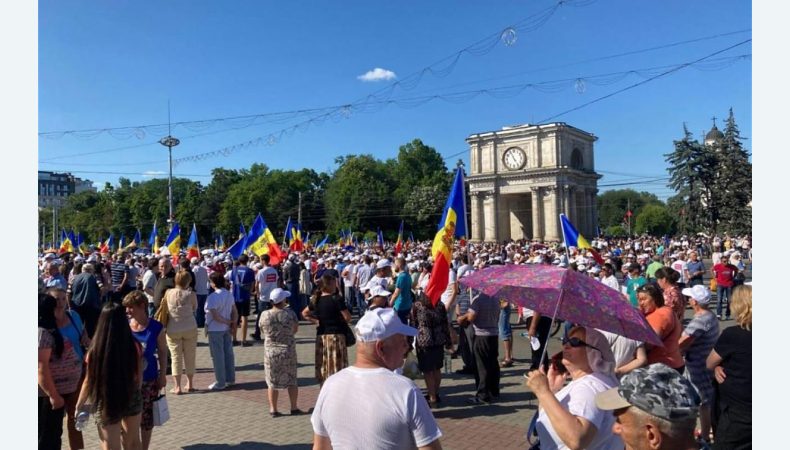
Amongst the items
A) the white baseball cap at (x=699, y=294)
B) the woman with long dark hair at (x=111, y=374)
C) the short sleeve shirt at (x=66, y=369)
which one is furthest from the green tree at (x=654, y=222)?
the woman with long dark hair at (x=111, y=374)

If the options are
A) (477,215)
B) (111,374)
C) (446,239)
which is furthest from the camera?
(477,215)

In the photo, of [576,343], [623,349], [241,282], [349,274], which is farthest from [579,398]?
[349,274]

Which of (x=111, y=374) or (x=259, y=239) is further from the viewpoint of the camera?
(x=259, y=239)

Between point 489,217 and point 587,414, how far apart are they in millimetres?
65647

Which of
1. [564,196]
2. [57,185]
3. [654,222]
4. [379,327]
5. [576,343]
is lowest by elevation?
[576,343]

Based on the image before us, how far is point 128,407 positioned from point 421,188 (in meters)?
70.1

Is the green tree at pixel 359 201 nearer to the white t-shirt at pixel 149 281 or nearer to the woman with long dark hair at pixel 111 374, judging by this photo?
the white t-shirt at pixel 149 281

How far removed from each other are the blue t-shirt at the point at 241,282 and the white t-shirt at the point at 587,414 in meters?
11.7

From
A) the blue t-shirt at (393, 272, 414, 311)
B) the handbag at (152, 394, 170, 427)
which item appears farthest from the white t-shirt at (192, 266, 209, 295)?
Answer: the handbag at (152, 394, 170, 427)

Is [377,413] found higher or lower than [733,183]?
lower

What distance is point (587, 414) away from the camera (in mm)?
3025

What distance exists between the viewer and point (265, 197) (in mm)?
76250

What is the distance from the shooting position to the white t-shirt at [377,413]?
285cm

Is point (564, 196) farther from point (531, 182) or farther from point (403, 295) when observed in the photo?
point (403, 295)
